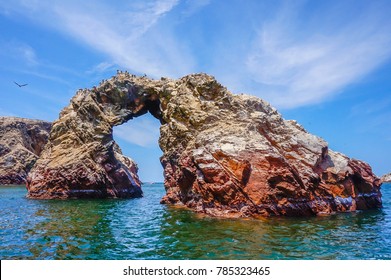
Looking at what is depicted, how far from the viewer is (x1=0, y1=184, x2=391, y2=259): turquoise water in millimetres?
14320

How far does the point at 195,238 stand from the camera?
17281 millimetres

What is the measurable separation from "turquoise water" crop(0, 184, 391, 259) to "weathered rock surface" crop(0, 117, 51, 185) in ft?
289

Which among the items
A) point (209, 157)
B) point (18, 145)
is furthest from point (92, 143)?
point (18, 145)

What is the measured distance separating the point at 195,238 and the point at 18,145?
113 meters

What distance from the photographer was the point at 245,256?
45.0ft

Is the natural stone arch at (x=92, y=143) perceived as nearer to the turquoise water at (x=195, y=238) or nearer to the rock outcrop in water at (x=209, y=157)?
the rock outcrop in water at (x=209, y=157)

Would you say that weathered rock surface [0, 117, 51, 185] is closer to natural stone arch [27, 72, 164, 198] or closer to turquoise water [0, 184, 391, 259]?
natural stone arch [27, 72, 164, 198]

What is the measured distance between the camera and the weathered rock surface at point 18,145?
10075 cm

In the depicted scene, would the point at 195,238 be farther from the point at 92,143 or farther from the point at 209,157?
the point at 92,143

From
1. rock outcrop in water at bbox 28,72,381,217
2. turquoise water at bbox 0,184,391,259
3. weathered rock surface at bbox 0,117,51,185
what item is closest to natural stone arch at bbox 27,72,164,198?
rock outcrop in water at bbox 28,72,381,217

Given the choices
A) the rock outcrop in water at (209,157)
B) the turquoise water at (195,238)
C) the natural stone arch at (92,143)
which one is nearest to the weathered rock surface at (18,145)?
the natural stone arch at (92,143)

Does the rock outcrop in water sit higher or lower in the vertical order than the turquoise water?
higher

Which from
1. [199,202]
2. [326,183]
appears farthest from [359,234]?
[199,202]
